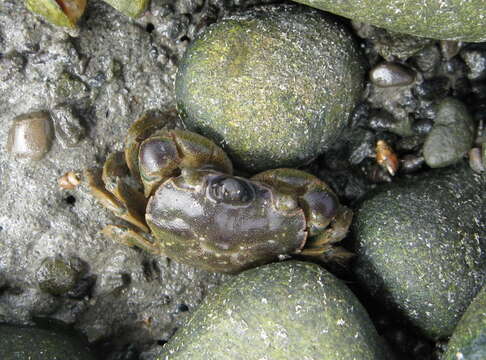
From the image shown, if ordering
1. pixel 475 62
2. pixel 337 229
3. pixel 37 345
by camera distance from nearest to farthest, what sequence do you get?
pixel 37 345
pixel 337 229
pixel 475 62

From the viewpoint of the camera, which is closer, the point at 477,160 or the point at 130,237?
the point at 130,237

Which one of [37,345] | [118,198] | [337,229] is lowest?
[37,345]

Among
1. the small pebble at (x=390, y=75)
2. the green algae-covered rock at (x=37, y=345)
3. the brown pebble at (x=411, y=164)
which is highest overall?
the small pebble at (x=390, y=75)

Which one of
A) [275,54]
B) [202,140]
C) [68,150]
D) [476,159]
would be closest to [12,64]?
[68,150]

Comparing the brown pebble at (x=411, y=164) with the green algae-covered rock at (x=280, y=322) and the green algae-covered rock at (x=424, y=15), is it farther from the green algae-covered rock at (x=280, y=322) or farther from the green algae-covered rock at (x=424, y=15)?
the green algae-covered rock at (x=280, y=322)

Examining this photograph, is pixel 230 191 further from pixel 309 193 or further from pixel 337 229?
pixel 337 229

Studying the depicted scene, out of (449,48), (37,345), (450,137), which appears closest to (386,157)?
(450,137)

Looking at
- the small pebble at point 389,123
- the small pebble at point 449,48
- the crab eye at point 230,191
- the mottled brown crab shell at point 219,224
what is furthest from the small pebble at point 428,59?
the crab eye at point 230,191
